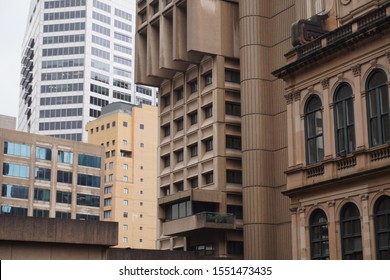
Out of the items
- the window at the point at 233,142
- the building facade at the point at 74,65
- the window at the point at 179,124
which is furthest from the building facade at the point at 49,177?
the building facade at the point at 74,65

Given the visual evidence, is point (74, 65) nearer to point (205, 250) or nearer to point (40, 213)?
point (40, 213)

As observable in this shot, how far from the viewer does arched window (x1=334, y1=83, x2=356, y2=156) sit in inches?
1558

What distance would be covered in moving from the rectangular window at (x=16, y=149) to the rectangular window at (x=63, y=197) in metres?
7.65

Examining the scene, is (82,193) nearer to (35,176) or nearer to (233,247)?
(35,176)

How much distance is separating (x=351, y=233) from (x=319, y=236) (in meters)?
2.48

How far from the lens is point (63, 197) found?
352 feet

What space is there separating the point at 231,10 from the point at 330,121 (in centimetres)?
3914

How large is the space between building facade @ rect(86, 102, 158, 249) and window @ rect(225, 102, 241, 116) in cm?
8089

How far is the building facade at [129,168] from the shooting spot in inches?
6137

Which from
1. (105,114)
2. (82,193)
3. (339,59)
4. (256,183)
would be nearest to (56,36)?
(105,114)

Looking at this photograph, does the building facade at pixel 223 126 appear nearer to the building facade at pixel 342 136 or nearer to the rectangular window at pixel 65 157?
the building facade at pixel 342 136

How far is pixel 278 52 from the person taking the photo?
235ft

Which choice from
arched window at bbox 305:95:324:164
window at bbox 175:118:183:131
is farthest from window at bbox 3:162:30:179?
arched window at bbox 305:95:324:164

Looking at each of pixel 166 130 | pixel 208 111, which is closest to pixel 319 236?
pixel 208 111
